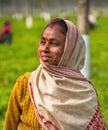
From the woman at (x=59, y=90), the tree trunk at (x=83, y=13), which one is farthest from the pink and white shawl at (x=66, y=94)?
the tree trunk at (x=83, y=13)

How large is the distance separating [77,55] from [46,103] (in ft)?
1.24

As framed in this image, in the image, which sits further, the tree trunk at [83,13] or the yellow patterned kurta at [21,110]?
the tree trunk at [83,13]

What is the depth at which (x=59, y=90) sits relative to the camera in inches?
137

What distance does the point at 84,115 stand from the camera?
3525 mm

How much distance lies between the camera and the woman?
11.4 feet

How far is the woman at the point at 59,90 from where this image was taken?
347cm

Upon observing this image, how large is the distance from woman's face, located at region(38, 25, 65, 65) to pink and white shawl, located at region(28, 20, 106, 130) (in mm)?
40

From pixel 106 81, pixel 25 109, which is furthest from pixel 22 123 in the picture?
pixel 106 81

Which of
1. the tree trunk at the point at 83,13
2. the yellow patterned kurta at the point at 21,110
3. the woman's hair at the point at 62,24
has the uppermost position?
the woman's hair at the point at 62,24

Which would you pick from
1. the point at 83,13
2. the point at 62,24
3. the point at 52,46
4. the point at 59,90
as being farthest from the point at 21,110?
the point at 83,13

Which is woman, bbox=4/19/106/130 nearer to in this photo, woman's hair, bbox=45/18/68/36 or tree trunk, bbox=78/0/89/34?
woman's hair, bbox=45/18/68/36

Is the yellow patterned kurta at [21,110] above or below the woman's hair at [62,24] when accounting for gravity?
below

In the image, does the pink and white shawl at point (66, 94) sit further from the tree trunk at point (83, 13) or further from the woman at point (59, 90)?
the tree trunk at point (83, 13)

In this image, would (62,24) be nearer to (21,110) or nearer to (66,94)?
(66,94)
